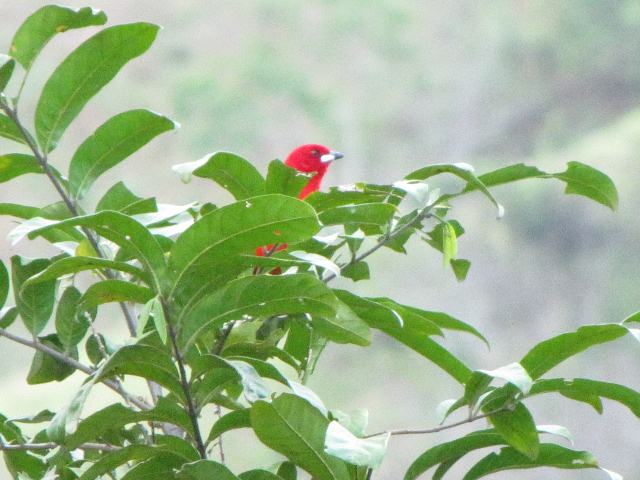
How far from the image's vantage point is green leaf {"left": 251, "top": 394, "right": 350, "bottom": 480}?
0.67 meters

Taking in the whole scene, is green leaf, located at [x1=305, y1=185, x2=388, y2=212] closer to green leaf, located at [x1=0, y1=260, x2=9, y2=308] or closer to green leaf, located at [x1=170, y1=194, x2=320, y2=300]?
green leaf, located at [x1=170, y1=194, x2=320, y2=300]

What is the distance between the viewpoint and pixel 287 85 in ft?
15.7

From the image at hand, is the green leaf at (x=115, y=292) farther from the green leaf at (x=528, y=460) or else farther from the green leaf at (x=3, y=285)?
the green leaf at (x=528, y=460)

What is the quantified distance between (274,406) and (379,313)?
0.71 ft

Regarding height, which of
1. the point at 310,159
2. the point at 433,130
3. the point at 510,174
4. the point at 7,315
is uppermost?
the point at 433,130

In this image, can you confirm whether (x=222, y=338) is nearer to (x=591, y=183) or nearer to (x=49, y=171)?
(x=49, y=171)

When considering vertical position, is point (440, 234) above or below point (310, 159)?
below

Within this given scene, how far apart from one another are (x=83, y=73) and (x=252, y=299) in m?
0.26

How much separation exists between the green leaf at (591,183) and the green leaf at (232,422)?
12.4 inches

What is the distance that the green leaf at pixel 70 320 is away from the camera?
0.88 m

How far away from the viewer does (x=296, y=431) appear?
685 millimetres

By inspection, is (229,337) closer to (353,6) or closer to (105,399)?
(105,399)

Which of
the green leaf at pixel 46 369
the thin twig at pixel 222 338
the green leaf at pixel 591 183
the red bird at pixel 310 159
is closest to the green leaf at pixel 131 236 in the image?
the thin twig at pixel 222 338

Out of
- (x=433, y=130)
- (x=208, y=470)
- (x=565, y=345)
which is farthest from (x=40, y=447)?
(x=433, y=130)
